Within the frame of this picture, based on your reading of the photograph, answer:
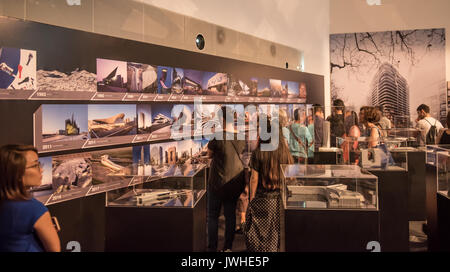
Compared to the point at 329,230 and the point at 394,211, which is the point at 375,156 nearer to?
the point at 394,211

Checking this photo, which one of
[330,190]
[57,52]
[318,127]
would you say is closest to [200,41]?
[318,127]

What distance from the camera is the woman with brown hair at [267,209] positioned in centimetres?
312

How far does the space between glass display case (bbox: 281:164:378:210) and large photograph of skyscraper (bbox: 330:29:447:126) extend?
25.6ft

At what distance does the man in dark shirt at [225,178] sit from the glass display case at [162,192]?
771 mm

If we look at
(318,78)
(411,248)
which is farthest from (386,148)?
(318,78)

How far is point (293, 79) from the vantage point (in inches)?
311

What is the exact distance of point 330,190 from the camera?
272cm

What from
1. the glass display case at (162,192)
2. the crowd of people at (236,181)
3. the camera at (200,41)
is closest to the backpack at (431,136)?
the crowd of people at (236,181)

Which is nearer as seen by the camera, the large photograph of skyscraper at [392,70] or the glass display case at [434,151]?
the glass display case at [434,151]

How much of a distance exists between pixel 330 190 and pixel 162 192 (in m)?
1.24

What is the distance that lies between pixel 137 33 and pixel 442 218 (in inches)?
146

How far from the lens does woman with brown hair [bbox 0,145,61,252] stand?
1.65 meters

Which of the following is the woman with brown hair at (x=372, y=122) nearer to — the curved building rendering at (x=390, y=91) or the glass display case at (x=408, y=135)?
the glass display case at (x=408, y=135)

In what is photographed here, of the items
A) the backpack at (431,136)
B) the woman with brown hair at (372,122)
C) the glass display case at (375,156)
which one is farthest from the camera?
the backpack at (431,136)
